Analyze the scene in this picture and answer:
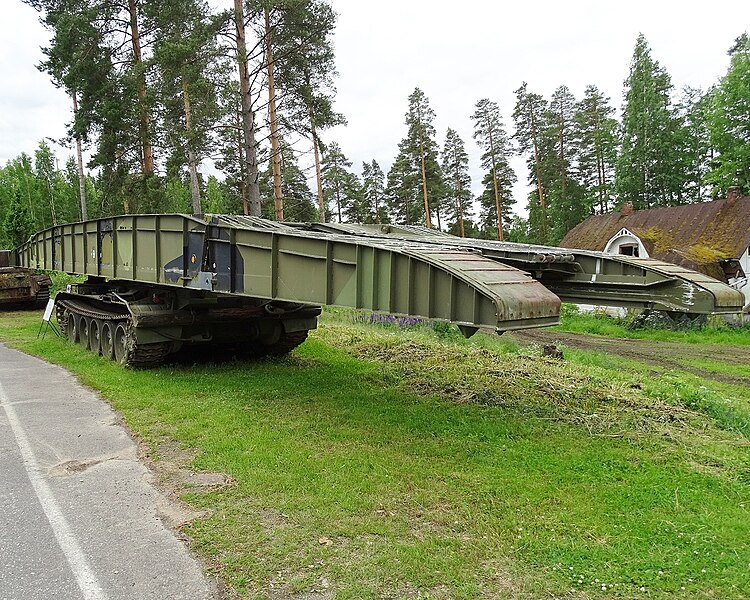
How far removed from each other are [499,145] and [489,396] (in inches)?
1474

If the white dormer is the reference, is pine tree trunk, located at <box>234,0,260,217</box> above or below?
above

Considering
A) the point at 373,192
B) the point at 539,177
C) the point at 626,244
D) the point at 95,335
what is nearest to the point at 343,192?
the point at 373,192

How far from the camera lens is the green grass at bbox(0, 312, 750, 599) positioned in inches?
143

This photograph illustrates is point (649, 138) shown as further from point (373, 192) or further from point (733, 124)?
point (373, 192)

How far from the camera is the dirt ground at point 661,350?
44.4 ft

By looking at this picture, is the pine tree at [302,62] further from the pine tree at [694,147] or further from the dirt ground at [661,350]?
the pine tree at [694,147]

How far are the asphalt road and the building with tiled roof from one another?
22.3m

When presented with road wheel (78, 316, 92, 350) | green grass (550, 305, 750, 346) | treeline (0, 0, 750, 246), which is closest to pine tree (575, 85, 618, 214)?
treeline (0, 0, 750, 246)

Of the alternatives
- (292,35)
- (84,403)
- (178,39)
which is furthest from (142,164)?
(84,403)

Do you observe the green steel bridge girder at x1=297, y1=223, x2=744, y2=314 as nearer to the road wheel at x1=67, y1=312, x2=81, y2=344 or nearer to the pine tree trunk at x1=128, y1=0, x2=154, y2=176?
the road wheel at x1=67, y1=312, x2=81, y2=344

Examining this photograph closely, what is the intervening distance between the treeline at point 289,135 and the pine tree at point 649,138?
0.09 metres

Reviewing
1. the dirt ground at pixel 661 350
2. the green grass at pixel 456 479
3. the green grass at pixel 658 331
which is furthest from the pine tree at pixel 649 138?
the green grass at pixel 456 479

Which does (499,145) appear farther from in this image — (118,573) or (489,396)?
(118,573)

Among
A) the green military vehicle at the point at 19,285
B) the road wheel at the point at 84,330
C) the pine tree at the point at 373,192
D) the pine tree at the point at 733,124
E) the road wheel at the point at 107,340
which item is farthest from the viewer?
the pine tree at the point at 373,192
